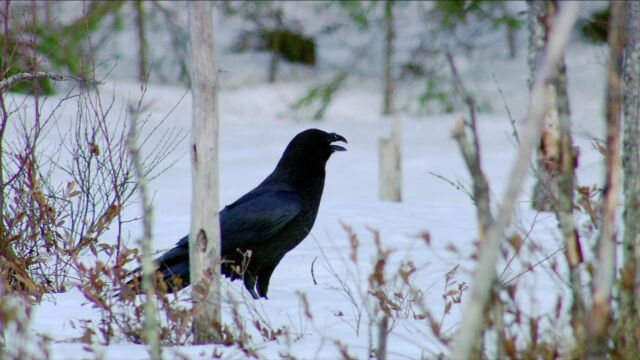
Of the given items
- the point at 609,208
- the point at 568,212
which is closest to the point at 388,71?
the point at 568,212

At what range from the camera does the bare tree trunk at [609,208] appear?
7.43 ft

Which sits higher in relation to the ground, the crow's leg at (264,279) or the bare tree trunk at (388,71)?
the bare tree trunk at (388,71)

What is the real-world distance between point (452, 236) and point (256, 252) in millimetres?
2722

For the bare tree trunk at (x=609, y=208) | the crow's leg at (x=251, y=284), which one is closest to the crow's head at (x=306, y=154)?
the crow's leg at (x=251, y=284)

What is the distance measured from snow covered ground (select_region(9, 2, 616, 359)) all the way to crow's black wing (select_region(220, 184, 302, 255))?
0.31 meters

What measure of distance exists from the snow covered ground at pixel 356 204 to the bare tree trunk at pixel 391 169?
0.20 meters

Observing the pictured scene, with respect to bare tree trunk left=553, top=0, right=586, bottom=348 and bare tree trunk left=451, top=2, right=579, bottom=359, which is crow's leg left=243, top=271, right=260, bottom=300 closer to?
bare tree trunk left=553, top=0, right=586, bottom=348

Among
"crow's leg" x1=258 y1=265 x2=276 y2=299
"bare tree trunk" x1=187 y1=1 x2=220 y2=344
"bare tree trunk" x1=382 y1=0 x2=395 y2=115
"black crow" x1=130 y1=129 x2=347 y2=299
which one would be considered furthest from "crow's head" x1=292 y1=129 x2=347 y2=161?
"bare tree trunk" x1=382 y1=0 x2=395 y2=115

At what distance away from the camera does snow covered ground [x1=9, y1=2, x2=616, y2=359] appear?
4137 mm

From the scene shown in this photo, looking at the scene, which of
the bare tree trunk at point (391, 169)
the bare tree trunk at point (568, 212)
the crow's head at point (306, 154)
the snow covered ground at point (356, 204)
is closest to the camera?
the bare tree trunk at point (568, 212)

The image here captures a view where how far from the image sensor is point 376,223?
27.9ft

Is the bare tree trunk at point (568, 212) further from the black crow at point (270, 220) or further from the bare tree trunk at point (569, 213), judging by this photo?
the black crow at point (270, 220)

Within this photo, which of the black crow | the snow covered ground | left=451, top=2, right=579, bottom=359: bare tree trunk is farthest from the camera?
the black crow

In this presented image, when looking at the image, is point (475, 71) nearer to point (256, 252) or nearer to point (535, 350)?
point (256, 252)
